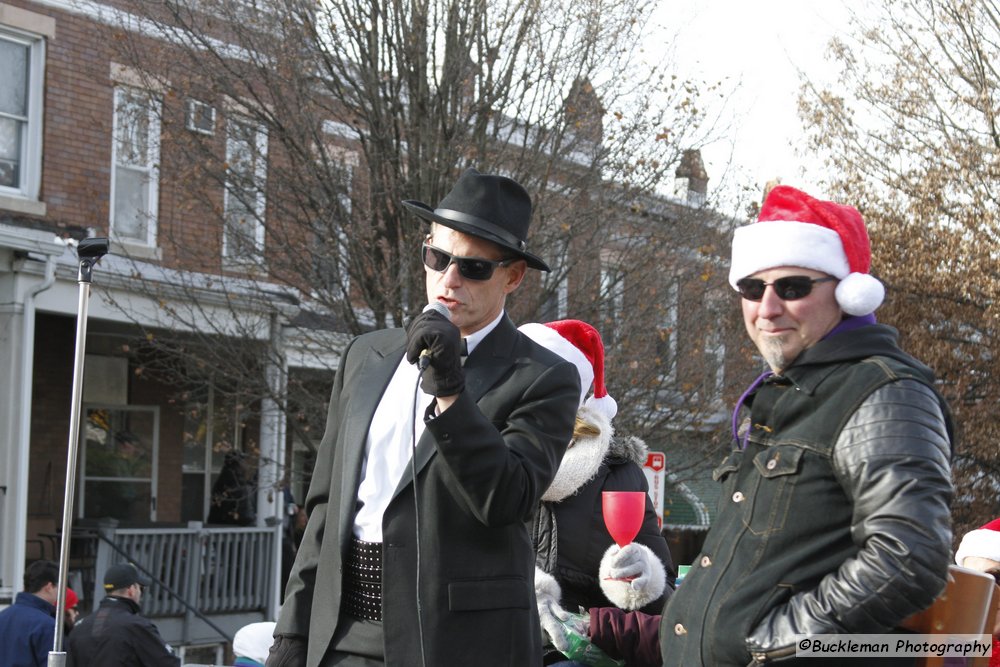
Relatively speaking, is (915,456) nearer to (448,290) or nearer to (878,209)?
(448,290)

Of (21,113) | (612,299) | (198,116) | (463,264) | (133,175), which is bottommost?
(463,264)

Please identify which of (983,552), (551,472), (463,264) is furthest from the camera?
(983,552)

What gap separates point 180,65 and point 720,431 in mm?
7321

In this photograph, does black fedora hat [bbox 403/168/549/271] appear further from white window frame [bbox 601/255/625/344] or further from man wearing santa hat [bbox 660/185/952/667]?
white window frame [bbox 601/255/625/344]

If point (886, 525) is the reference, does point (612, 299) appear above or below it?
above

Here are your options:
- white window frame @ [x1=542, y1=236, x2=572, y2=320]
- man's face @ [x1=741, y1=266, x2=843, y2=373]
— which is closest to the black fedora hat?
man's face @ [x1=741, y1=266, x2=843, y2=373]

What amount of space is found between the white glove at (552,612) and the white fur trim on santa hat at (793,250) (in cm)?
200

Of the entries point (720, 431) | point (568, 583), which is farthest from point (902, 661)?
point (720, 431)

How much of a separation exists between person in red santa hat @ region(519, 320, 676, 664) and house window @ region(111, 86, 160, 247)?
905 centimetres

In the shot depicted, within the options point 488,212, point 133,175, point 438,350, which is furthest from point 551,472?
point 133,175

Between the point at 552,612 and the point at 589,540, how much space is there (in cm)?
32

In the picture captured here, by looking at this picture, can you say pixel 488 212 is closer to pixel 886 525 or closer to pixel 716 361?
pixel 886 525

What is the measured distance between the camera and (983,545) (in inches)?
211

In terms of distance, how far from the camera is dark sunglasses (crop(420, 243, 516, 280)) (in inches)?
139
